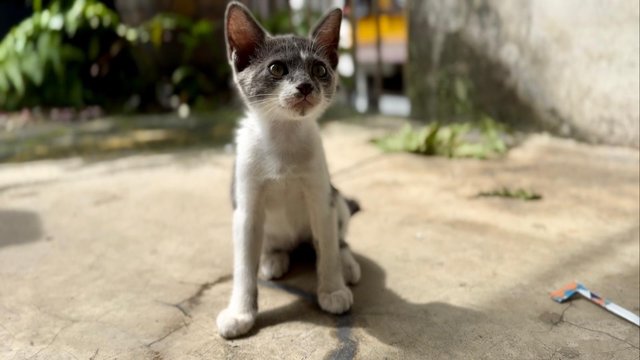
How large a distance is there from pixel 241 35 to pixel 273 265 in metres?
0.96

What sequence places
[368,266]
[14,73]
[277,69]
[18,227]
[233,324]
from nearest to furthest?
[233,324]
[277,69]
[368,266]
[18,227]
[14,73]

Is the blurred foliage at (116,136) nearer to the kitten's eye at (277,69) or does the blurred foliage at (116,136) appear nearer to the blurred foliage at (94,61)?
the blurred foliage at (94,61)

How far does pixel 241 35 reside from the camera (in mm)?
1906

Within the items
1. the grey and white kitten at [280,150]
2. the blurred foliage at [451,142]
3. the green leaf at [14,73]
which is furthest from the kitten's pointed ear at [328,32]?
the green leaf at [14,73]

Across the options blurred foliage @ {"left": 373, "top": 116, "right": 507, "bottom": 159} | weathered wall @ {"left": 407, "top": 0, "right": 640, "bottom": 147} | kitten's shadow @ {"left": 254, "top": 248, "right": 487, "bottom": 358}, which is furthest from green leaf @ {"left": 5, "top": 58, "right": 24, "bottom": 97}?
kitten's shadow @ {"left": 254, "top": 248, "right": 487, "bottom": 358}

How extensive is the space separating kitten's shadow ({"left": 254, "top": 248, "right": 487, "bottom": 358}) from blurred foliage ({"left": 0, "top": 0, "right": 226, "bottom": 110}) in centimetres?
493

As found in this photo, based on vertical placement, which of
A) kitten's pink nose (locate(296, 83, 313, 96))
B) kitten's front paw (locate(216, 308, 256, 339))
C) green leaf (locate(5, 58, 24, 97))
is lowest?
kitten's front paw (locate(216, 308, 256, 339))

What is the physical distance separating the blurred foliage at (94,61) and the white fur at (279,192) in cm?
476

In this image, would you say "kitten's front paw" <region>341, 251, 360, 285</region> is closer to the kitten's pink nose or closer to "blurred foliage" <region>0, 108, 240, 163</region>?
the kitten's pink nose

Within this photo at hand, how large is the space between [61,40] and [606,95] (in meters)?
5.72

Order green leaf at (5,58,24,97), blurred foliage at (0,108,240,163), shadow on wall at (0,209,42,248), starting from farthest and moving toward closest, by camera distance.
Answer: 1. green leaf at (5,58,24,97)
2. blurred foliage at (0,108,240,163)
3. shadow on wall at (0,209,42,248)

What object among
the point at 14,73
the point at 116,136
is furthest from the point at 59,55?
the point at 116,136

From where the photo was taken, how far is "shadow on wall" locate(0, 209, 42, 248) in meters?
2.60

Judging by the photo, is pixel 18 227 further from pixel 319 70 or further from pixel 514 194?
pixel 514 194
